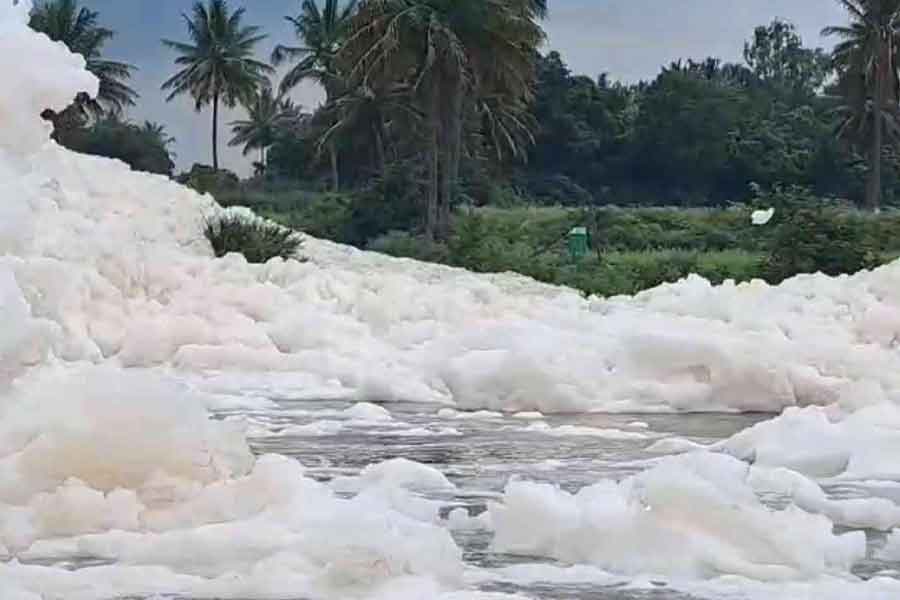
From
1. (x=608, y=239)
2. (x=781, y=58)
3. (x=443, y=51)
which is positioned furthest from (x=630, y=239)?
(x=781, y=58)

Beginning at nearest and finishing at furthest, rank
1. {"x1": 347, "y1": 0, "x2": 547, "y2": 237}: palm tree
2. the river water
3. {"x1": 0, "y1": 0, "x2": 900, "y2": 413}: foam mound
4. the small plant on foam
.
→ 1. the river water
2. {"x1": 0, "y1": 0, "x2": 900, "y2": 413}: foam mound
3. the small plant on foam
4. {"x1": 347, "y1": 0, "x2": 547, "y2": 237}: palm tree

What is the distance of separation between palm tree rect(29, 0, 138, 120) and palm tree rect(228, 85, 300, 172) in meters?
6.55

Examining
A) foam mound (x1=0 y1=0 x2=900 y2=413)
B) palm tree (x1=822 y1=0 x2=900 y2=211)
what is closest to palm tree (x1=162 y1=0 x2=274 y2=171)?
palm tree (x1=822 y1=0 x2=900 y2=211)

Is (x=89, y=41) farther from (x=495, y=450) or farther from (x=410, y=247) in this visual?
(x=495, y=450)

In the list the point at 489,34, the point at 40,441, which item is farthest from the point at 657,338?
the point at 489,34

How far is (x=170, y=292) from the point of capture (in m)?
11.2

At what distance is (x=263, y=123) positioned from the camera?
52531 mm

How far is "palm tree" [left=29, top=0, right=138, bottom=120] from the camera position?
3922 centimetres

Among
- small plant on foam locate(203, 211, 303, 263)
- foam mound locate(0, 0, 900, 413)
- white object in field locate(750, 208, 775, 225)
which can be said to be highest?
white object in field locate(750, 208, 775, 225)

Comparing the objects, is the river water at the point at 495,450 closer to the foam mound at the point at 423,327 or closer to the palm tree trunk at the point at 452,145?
the foam mound at the point at 423,327

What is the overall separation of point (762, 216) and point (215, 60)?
22.3m

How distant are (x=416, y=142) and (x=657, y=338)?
85.3 ft

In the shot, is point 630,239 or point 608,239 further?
point 608,239

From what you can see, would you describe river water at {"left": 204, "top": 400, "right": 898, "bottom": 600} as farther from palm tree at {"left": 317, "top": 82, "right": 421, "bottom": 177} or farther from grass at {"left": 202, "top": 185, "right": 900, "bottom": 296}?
palm tree at {"left": 317, "top": 82, "right": 421, "bottom": 177}
